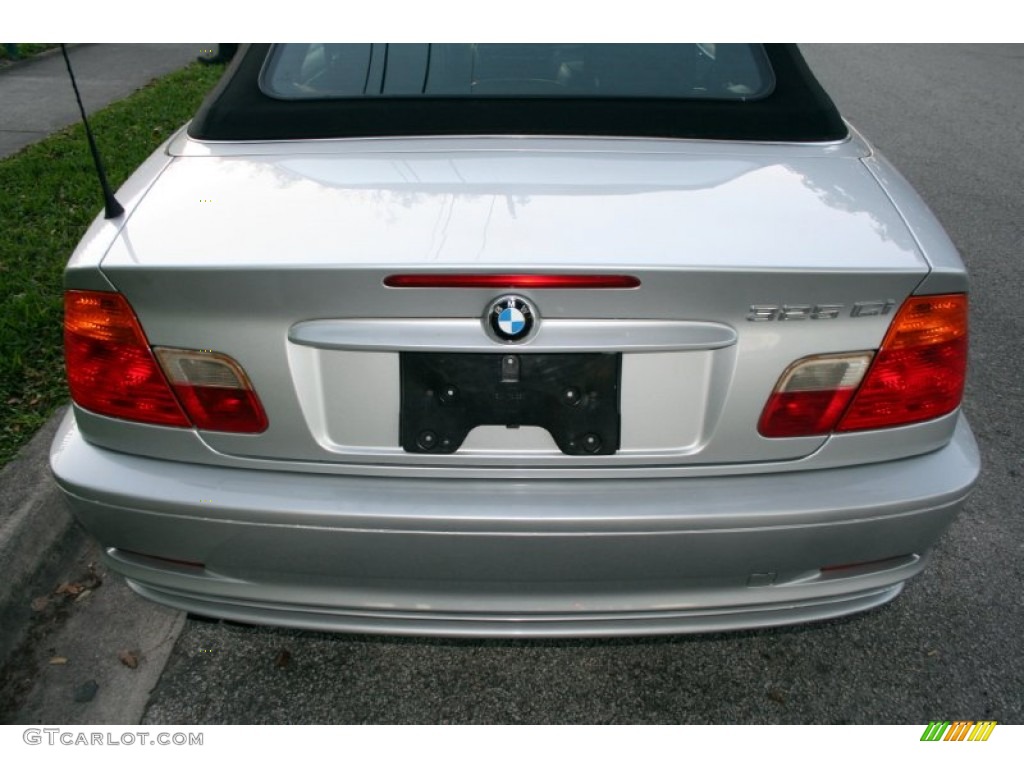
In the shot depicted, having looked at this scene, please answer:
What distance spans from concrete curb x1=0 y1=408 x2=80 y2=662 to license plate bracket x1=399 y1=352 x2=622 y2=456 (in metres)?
1.48

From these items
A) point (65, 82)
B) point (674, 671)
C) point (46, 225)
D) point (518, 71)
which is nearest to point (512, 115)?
point (518, 71)

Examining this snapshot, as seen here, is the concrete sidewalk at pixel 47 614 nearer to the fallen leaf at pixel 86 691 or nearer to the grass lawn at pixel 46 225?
the fallen leaf at pixel 86 691

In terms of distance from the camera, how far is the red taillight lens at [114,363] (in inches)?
68.1

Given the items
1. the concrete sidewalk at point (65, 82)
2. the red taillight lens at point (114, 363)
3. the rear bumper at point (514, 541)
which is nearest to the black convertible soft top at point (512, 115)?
the red taillight lens at point (114, 363)

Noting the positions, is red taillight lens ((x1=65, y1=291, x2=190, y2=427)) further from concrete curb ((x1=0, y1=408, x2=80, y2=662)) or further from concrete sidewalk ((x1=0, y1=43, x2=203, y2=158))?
concrete sidewalk ((x1=0, y1=43, x2=203, y2=158))

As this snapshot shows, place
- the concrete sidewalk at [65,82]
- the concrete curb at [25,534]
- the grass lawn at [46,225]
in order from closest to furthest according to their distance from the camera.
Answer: the concrete curb at [25,534] → the grass lawn at [46,225] → the concrete sidewalk at [65,82]

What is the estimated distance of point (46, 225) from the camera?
16.0 feet

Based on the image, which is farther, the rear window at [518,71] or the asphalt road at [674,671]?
the rear window at [518,71]

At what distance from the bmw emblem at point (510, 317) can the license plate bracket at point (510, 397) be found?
→ 0.06m

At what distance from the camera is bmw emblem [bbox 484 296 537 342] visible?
1.59 meters

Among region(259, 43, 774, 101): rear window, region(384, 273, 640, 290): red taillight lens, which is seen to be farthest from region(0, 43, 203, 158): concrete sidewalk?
region(384, 273, 640, 290): red taillight lens

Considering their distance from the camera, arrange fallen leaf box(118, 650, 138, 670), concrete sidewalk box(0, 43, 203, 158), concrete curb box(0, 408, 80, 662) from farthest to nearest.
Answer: concrete sidewalk box(0, 43, 203, 158) < concrete curb box(0, 408, 80, 662) < fallen leaf box(118, 650, 138, 670)
